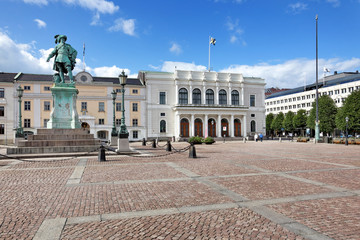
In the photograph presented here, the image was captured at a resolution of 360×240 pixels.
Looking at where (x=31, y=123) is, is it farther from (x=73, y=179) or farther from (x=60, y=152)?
(x=73, y=179)

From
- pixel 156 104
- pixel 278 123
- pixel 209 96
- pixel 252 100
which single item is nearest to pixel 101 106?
pixel 156 104

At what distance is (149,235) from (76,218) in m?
1.65

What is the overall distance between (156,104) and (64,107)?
111 feet

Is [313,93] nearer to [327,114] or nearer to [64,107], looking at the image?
[327,114]

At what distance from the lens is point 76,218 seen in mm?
4836

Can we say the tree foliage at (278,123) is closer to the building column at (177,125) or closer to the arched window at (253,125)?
the arched window at (253,125)

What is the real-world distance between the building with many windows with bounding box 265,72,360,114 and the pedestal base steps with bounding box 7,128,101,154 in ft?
190

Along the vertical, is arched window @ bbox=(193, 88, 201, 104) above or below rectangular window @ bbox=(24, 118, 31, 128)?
above

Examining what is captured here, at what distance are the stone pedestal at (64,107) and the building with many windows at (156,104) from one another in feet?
94.4

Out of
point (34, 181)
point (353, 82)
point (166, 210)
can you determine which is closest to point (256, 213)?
point (166, 210)

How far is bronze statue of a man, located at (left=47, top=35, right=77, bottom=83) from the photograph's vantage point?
775 inches

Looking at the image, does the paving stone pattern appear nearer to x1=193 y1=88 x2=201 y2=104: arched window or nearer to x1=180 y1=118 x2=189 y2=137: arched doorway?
x1=180 y1=118 x2=189 y2=137: arched doorway

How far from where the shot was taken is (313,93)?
81.6 m

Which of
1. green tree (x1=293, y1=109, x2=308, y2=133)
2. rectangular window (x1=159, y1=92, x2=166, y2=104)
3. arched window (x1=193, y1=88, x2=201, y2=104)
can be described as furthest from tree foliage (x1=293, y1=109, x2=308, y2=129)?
rectangular window (x1=159, y1=92, x2=166, y2=104)
